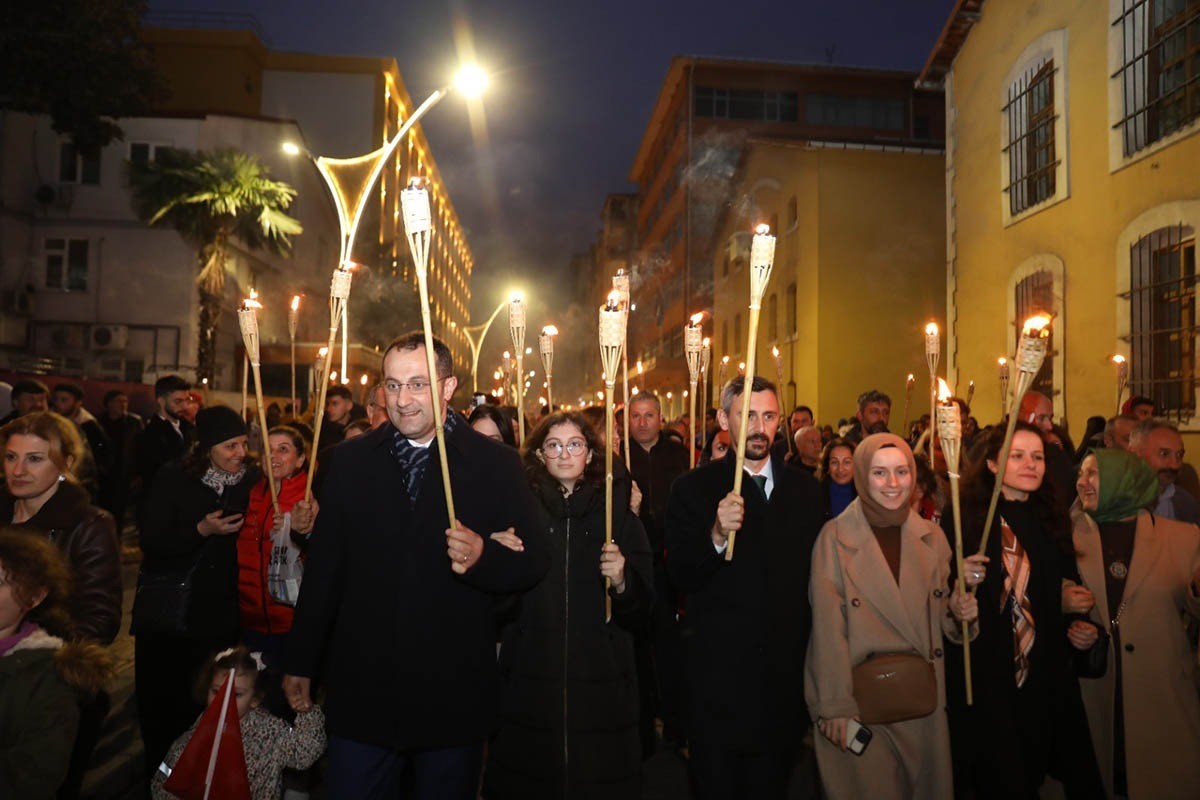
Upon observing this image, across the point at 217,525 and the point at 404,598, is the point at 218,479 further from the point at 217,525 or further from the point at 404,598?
the point at 404,598

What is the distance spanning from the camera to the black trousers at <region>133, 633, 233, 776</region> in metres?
4.69

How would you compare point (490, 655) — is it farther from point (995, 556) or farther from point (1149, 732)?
point (1149, 732)

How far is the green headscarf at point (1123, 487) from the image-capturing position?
4660mm

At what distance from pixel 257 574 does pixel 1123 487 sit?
4.57m

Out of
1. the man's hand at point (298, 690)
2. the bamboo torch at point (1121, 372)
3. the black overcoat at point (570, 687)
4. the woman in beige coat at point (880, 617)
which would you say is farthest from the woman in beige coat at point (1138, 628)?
the bamboo torch at point (1121, 372)

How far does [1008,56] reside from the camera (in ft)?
48.9

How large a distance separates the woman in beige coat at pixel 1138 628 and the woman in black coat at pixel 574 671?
87.7 inches

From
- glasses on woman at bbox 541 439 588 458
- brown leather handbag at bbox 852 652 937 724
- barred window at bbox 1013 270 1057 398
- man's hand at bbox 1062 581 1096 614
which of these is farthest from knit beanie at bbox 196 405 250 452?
barred window at bbox 1013 270 1057 398

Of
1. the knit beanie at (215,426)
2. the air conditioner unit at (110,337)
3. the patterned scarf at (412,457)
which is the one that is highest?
the air conditioner unit at (110,337)

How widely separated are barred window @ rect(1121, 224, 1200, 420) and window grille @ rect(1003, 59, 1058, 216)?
8.08 ft

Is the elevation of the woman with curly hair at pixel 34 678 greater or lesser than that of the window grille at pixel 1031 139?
lesser

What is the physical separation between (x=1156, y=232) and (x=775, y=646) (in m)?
9.97

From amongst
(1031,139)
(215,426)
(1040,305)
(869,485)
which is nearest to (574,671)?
(869,485)

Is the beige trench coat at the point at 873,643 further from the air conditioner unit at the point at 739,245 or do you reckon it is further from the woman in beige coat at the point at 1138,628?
the air conditioner unit at the point at 739,245
